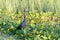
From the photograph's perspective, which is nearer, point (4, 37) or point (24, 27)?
point (4, 37)

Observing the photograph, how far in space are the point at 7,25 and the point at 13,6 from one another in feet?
4.86

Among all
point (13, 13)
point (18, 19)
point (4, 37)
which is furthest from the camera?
point (13, 13)

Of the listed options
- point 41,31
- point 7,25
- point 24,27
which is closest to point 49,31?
point 41,31

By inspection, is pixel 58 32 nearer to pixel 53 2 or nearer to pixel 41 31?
pixel 41 31

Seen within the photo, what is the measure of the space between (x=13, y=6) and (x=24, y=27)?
5.58 feet

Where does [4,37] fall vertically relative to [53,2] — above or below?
below

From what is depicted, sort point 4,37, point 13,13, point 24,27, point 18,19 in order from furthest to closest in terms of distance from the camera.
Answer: point 13,13 → point 18,19 → point 24,27 → point 4,37

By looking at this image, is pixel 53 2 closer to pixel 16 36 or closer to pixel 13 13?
pixel 13 13

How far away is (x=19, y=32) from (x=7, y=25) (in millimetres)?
574

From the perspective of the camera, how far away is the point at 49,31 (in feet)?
19.3

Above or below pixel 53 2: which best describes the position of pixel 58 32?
below

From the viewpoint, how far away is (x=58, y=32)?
19.3ft

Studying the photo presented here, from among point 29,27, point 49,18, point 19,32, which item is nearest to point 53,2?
point 49,18

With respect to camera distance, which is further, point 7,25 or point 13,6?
point 13,6
